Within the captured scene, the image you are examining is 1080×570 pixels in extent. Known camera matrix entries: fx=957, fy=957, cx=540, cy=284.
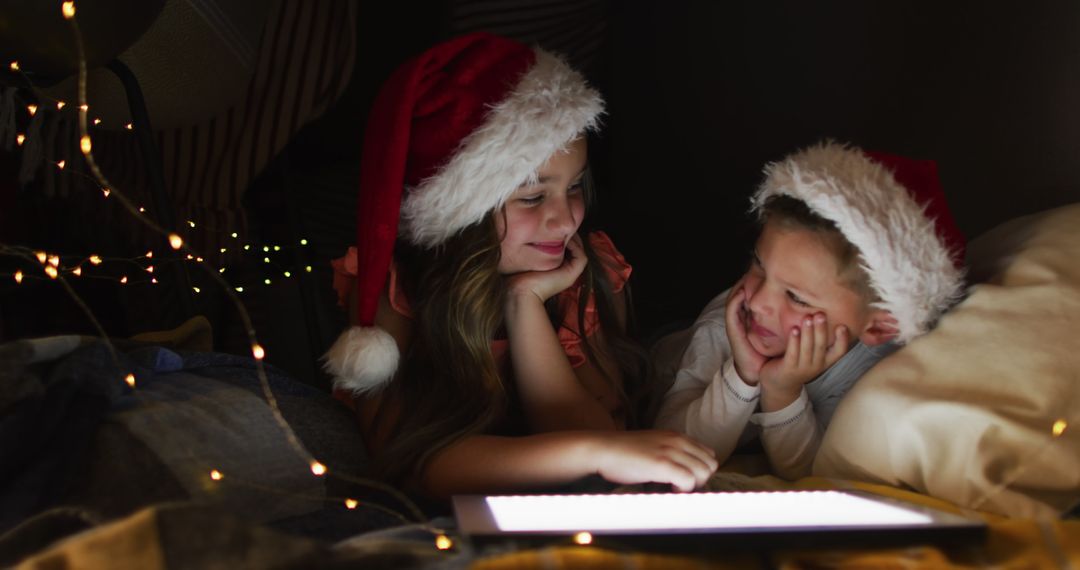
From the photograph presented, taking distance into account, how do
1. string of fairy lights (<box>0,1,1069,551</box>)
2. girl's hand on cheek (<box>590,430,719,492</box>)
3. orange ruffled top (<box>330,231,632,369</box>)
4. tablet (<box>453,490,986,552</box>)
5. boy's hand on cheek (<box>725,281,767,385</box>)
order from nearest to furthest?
tablet (<box>453,490,986,552</box>) < string of fairy lights (<box>0,1,1069,551</box>) < girl's hand on cheek (<box>590,430,719,492</box>) < boy's hand on cheek (<box>725,281,767,385</box>) < orange ruffled top (<box>330,231,632,369</box>)

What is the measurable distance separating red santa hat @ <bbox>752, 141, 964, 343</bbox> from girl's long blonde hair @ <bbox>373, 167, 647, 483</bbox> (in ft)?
1.35

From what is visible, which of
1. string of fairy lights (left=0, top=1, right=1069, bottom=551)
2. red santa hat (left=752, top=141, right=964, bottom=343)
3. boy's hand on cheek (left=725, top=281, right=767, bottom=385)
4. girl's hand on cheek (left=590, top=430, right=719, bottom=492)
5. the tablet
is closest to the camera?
the tablet

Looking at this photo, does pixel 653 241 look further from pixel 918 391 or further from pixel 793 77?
pixel 918 391

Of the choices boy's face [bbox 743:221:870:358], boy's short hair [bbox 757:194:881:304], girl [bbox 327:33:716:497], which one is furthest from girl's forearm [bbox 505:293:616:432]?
boy's short hair [bbox 757:194:881:304]

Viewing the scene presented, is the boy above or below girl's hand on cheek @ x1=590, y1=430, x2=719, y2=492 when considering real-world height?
above

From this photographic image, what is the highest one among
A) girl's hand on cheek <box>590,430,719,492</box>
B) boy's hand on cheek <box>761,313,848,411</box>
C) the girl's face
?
the girl's face

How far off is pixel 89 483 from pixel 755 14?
54.2 inches

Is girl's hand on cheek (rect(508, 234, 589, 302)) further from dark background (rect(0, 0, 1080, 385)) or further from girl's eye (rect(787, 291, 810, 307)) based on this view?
dark background (rect(0, 0, 1080, 385))

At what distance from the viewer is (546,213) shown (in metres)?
1.22

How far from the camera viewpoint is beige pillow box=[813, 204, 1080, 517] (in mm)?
945

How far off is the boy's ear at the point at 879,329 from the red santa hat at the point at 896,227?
23mm

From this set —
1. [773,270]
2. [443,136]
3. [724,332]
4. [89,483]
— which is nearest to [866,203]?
[773,270]

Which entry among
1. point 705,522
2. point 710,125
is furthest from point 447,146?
point 710,125

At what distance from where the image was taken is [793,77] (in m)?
1.75
